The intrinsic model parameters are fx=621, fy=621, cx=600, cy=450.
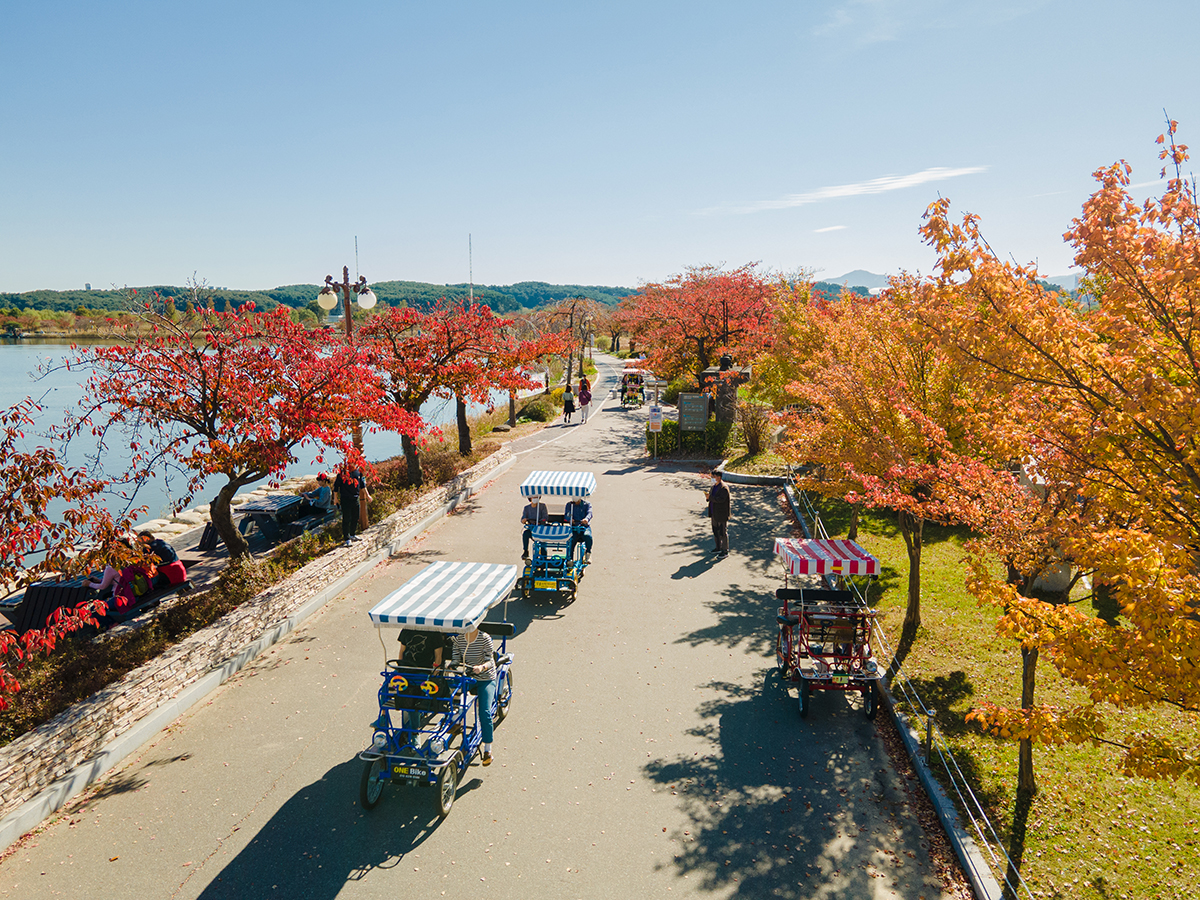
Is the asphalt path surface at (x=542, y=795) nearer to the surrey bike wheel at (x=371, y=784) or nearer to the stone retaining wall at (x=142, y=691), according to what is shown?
the surrey bike wheel at (x=371, y=784)

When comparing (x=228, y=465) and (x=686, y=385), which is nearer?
(x=228, y=465)

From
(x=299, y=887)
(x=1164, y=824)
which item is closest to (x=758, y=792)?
(x=1164, y=824)

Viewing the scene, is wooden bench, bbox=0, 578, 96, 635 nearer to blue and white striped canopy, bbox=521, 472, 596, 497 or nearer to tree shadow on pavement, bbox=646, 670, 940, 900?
blue and white striped canopy, bbox=521, 472, 596, 497

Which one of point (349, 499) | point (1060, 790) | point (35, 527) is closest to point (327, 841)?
point (35, 527)

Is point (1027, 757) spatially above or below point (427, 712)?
below

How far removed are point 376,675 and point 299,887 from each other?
374 cm

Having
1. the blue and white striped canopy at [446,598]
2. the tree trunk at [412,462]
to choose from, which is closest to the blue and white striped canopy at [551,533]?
the blue and white striped canopy at [446,598]

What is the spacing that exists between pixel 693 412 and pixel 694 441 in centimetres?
120

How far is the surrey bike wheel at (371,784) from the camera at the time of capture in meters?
6.38

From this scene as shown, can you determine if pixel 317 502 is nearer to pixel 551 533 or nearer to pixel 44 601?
pixel 44 601

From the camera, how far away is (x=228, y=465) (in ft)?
32.0

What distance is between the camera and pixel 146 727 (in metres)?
7.54

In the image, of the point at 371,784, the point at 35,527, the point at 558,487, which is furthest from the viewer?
the point at 558,487

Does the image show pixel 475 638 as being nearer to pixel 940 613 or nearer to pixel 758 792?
pixel 758 792
